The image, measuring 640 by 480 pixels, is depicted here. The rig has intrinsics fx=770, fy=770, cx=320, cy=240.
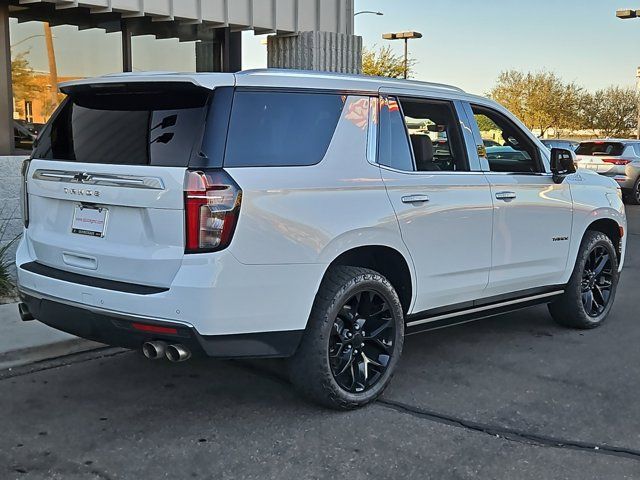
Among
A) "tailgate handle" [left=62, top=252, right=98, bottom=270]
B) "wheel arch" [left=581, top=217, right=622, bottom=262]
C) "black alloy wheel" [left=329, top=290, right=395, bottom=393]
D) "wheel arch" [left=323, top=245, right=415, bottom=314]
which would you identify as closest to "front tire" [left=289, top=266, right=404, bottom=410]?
"black alloy wheel" [left=329, top=290, right=395, bottom=393]

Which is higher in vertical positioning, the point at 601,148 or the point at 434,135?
the point at 434,135

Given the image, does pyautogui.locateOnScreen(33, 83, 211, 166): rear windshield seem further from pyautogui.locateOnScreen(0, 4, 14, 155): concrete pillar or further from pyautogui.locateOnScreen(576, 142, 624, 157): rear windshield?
pyautogui.locateOnScreen(576, 142, 624, 157): rear windshield

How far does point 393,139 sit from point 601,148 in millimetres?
16814

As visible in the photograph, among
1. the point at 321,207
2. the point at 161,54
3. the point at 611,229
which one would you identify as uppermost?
the point at 161,54

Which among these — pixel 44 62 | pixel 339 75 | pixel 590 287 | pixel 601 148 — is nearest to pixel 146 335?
pixel 339 75

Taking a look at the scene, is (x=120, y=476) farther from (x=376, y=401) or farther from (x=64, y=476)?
(x=376, y=401)

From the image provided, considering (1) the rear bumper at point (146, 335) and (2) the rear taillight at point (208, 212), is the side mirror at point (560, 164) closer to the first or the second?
(1) the rear bumper at point (146, 335)

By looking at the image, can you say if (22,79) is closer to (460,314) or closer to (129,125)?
(129,125)

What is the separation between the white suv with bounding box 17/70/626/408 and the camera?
387 centimetres

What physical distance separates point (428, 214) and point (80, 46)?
6.20m

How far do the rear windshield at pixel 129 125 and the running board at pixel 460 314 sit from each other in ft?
6.30

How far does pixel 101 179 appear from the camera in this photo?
13.3 feet

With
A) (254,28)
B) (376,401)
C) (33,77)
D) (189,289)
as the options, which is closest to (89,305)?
(189,289)

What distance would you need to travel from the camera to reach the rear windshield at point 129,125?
400 cm
